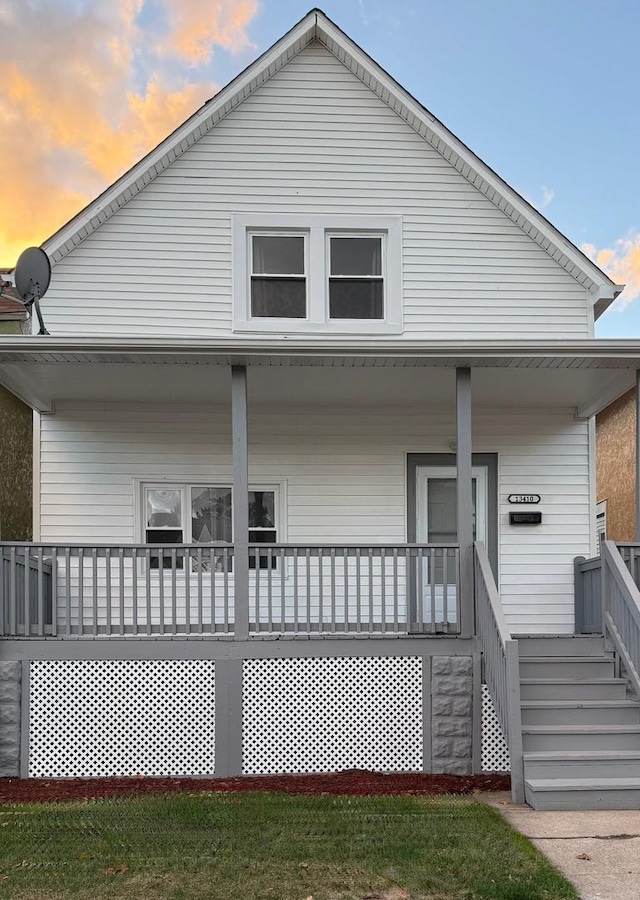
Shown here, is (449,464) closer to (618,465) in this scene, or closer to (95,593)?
(95,593)

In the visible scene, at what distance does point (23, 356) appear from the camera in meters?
→ 7.56

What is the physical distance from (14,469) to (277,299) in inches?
261

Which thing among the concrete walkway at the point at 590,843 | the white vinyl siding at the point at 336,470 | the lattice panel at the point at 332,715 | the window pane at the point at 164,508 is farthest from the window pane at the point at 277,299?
the concrete walkway at the point at 590,843

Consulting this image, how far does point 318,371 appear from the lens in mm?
8195

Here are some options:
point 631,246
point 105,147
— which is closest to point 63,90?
point 105,147

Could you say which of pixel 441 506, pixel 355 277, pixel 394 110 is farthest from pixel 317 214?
pixel 441 506

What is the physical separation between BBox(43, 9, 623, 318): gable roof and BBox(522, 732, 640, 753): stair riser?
5.28 meters

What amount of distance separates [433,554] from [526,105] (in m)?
16.2

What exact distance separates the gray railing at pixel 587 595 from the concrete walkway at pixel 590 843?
2698 millimetres

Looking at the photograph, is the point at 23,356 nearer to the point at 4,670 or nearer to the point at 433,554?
the point at 4,670

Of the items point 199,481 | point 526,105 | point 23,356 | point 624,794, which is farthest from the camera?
point 526,105

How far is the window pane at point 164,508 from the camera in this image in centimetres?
978

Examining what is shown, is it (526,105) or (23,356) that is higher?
(526,105)

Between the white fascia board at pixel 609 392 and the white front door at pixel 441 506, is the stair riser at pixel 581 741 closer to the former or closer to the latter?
the white front door at pixel 441 506
